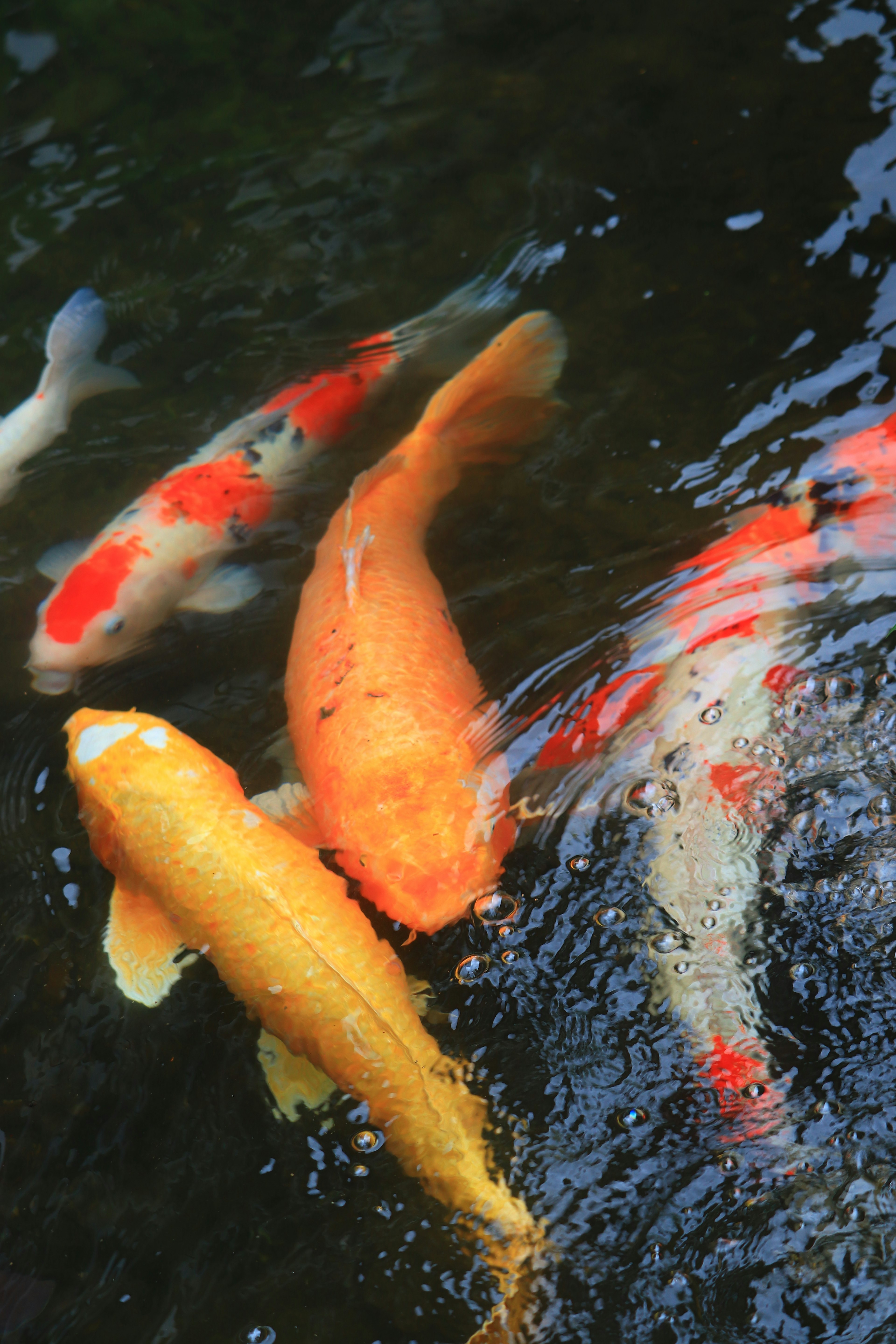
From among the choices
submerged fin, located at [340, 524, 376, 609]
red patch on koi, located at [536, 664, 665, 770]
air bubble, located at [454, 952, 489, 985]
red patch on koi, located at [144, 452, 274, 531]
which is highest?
red patch on koi, located at [144, 452, 274, 531]

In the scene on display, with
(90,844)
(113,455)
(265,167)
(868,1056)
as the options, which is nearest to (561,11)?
(265,167)

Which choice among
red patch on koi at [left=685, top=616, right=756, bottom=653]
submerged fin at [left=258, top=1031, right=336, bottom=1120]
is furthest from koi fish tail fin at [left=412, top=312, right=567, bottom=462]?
submerged fin at [left=258, top=1031, right=336, bottom=1120]

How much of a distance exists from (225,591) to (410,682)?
1279 mm

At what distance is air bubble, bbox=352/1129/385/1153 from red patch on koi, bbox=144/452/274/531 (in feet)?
8.30

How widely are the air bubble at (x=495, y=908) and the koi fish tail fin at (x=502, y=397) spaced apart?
1.82 m

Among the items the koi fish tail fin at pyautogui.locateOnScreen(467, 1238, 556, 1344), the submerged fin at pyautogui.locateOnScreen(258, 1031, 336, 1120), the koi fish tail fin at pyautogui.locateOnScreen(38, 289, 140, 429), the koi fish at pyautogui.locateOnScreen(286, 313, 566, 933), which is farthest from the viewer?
the koi fish tail fin at pyautogui.locateOnScreen(38, 289, 140, 429)

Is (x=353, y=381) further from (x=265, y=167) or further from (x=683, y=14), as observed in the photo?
(x=683, y=14)

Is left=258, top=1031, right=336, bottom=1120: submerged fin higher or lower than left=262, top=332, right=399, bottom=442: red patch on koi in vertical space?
lower

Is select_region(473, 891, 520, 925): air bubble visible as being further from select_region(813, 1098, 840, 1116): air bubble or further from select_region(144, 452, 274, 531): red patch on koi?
select_region(144, 452, 274, 531): red patch on koi

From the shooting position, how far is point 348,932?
2662 mm

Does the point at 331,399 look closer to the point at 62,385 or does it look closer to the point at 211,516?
the point at 211,516

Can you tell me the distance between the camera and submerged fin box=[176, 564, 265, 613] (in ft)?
13.0

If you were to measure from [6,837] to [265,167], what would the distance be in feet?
12.2

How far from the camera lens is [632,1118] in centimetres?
238
